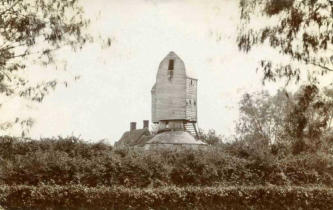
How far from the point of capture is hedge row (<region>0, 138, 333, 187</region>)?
27438 mm

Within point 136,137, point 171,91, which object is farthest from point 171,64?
point 136,137

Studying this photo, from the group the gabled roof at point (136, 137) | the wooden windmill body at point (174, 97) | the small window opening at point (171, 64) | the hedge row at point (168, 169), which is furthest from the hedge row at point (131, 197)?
the gabled roof at point (136, 137)

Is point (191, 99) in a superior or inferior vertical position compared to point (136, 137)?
superior

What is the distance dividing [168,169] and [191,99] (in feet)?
67.7

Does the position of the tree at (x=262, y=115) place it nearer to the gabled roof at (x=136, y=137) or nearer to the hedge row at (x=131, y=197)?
the gabled roof at (x=136, y=137)

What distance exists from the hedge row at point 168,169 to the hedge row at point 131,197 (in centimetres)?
402

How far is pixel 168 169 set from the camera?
93.9 ft

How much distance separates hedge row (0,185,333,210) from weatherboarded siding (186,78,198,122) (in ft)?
80.6

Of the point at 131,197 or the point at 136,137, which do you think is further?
the point at 136,137

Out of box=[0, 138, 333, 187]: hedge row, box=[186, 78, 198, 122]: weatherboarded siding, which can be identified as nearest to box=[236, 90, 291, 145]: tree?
box=[186, 78, 198, 122]: weatherboarded siding

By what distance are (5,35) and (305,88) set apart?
1120cm

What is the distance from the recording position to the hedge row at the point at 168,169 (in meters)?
27.4

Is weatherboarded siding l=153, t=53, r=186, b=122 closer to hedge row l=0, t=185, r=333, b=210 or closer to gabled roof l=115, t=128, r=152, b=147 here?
gabled roof l=115, t=128, r=152, b=147

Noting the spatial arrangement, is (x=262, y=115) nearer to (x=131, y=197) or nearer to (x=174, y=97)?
(x=174, y=97)
